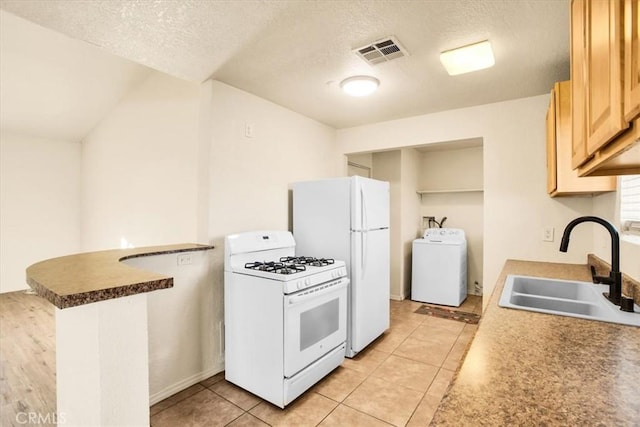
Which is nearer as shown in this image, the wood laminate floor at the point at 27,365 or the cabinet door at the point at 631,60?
the cabinet door at the point at 631,60

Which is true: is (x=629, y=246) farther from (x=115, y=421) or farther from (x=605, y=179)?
(x=115, y=421)

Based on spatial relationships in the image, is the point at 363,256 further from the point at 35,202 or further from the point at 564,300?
the point at 35,202

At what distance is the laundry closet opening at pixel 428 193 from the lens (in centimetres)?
445

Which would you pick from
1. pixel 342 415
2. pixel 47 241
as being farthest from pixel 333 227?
pixel 47 241

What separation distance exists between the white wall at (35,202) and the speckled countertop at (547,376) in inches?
245

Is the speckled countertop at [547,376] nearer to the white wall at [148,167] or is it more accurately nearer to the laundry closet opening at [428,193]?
the white wall at [148,167]

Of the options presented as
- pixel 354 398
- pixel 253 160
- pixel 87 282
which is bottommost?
pixel 354 398

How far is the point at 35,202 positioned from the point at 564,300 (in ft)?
21.8

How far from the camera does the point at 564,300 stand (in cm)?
154

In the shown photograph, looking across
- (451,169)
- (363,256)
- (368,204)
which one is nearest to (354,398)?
(363,256)

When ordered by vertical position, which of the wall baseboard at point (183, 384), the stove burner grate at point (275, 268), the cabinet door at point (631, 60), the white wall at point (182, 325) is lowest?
the wall baseboard at point (183, 384)

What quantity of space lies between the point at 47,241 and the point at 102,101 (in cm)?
273

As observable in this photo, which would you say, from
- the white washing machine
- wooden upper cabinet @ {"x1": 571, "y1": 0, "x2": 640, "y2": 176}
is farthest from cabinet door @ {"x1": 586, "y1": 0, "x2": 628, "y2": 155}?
the white washing machine

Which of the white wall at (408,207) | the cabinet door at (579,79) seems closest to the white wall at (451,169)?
the white wall at (408,207)
